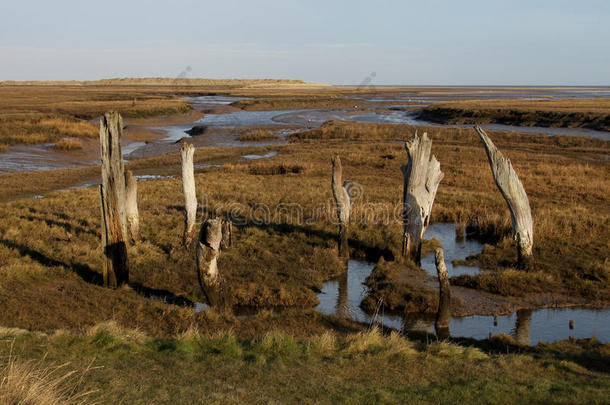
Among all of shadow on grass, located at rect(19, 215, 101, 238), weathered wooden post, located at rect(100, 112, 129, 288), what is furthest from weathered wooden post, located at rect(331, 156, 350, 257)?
shadow on grass, located at rect(19, 215, 101, 238)

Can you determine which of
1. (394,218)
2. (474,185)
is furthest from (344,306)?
(474,185)

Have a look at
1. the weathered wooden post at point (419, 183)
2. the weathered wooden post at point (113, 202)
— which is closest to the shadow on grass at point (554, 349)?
the weathered wooden post at point (419, 183)

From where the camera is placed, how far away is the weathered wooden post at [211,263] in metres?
13.1

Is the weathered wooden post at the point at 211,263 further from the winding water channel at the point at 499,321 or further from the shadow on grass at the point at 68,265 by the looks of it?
the shadow on grass at the point at 68,265

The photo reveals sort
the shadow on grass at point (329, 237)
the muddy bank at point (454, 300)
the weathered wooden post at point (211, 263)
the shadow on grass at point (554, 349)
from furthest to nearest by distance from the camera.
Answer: the shadow on grass at point (329, 237)
the muddy bank at point (454, 300)
the weathered wooden post at point (211, 263)
the shadow on grass at point (554, 349)

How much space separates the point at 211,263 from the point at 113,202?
3.22 meters

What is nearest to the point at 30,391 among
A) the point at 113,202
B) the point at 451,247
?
the point at 113,202

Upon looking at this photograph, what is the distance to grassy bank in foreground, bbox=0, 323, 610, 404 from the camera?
7494 millimetres

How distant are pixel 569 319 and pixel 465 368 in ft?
21.7

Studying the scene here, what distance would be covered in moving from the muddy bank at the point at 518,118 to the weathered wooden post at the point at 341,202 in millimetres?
52640

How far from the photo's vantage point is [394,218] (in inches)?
955

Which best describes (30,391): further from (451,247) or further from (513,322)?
(451,247)

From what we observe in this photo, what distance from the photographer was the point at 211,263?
13.4 meters

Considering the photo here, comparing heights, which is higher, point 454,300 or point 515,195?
point 515,195
